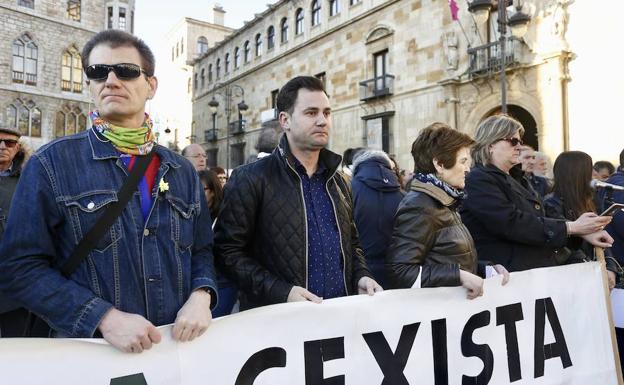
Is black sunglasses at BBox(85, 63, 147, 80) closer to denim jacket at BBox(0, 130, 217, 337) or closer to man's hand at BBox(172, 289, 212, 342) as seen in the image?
denim jacket at BBox(0, 130, 217, 337)

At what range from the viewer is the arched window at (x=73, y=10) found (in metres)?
27.9

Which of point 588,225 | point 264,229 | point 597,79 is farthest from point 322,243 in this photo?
point 597,79

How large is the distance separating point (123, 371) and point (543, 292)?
2.40 metres

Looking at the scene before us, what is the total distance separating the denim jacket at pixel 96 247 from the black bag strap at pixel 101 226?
0.06ft

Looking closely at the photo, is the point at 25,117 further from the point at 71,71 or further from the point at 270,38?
the point at 270,38

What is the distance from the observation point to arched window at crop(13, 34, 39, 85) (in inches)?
1017

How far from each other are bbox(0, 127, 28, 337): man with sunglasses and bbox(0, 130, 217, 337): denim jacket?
143 cm

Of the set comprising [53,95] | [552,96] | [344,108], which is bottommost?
[552,96]

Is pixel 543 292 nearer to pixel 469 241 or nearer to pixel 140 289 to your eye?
pixel 469 241

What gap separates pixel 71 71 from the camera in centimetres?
2795

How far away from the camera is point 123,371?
168 cm

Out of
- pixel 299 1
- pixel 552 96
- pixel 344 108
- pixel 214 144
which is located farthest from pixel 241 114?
pixel 552 96

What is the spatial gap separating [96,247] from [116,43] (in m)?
0.75

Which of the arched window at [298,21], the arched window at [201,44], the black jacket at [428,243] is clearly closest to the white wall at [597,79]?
the black jacket at [428,243]
